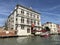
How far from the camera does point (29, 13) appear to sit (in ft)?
138

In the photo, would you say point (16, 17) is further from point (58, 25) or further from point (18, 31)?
point (58, 25)

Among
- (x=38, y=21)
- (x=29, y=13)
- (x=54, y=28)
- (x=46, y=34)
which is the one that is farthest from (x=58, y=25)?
(x=46, y=34)

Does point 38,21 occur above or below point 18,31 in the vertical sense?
above

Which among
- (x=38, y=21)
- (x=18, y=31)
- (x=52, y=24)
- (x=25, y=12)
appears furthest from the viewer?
(x=52, y=24)

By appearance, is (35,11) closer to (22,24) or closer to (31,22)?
(31,22)

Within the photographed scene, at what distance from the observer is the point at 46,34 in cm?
3291

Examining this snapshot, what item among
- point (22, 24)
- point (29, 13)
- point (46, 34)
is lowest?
point (46, 34)

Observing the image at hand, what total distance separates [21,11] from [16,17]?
97.6 inches

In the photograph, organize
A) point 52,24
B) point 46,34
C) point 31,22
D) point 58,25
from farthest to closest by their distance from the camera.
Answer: point 58,25 → point 52,24 → point 31,22 → point 46,34

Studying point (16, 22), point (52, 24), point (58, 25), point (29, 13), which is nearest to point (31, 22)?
point (29, 13)

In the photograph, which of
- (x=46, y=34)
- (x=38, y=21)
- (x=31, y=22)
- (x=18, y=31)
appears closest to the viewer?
(x=46, y=34)

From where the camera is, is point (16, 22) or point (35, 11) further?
point (35, 11)

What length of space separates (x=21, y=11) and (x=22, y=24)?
405 cm

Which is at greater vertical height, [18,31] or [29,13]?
[29,13]
